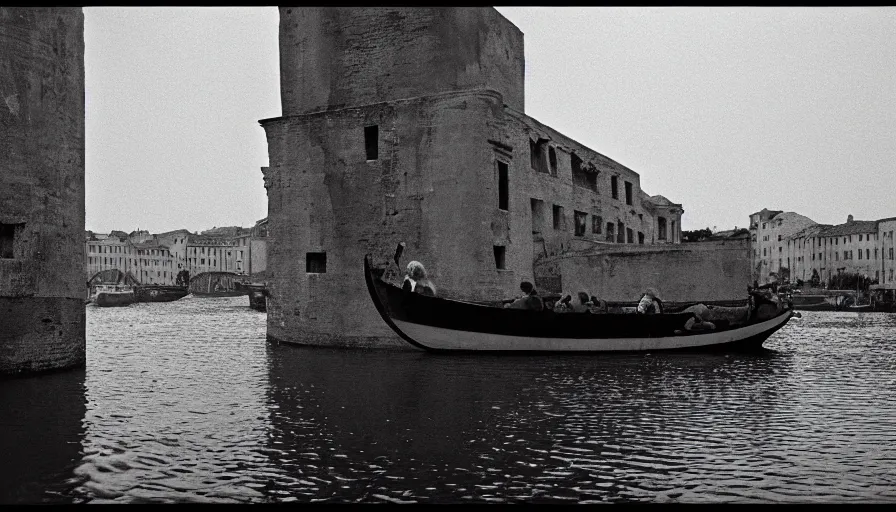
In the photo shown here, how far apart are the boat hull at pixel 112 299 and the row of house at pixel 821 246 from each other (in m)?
60.7

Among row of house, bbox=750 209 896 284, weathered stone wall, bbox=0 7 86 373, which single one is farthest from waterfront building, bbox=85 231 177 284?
weathered stone wall, bbox=0 7 86 373

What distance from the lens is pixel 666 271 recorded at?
21562 millimetres

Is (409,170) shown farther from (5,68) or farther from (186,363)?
(5,68)

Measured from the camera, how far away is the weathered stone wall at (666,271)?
21219mm

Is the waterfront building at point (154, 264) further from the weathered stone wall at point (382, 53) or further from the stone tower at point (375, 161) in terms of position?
the stone tower at point (375, 161)

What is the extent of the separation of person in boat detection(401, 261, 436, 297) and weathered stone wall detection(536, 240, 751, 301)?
6401mm

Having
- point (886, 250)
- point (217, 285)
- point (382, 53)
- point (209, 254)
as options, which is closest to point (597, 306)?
point (382, 53)

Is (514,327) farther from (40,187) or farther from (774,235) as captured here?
(774,235)

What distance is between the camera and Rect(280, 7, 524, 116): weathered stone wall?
2020cm

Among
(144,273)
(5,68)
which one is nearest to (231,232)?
(144,273)

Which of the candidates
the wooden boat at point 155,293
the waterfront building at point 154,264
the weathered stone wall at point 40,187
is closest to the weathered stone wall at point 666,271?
the weathered stone wall at point 40,187

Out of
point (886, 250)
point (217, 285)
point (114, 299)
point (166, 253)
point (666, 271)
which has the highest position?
point (166, 253)

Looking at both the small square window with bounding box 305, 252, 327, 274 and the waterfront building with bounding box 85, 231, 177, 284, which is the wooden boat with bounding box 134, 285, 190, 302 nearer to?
the waterfront building with bounding box 85, 231, 177, 284

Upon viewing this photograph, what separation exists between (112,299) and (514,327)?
2668 inches
